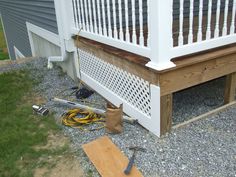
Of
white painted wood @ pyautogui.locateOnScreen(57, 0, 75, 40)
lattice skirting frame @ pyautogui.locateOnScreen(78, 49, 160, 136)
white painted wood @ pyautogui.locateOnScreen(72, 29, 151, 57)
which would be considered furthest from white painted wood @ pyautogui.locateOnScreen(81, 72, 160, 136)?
white painted wood @ pyautogui.locateOnScreen(57, 0, 75, 40)

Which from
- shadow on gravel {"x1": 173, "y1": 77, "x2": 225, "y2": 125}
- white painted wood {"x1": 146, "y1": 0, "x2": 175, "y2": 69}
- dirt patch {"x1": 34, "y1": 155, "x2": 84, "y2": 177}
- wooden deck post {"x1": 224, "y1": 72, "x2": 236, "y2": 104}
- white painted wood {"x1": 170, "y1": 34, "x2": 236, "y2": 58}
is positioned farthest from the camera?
shadow on gravel {"x1": 173, "y1": 77, "x2": 225, "y2": 125}

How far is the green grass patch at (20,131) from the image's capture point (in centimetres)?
277

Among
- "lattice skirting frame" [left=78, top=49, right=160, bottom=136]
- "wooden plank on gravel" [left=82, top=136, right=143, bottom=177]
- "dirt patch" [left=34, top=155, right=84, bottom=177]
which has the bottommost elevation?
"dirt patch" [left=34, top=155, right=84, bottom=177]

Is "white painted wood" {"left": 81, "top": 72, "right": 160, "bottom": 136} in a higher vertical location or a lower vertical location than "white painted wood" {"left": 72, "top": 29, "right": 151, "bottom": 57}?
lower

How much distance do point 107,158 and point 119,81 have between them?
45.3 inches

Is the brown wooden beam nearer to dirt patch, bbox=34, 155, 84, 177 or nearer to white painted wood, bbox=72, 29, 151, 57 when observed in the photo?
white painted wood, bbox=72, 29, 151, 57

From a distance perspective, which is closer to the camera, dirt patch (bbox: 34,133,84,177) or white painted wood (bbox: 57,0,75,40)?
dirt patch (bbox: 34,133,84,177)

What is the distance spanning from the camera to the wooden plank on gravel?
8.25 feet

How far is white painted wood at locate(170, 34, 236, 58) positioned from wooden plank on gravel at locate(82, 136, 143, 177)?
1.12 m

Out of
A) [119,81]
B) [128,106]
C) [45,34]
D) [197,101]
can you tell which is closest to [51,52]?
[45,34]

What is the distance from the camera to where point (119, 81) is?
3551 mm

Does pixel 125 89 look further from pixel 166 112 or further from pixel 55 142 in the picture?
pixel 55 142

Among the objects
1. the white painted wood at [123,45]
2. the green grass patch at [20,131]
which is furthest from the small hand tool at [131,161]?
the white painted wood at [123,45]

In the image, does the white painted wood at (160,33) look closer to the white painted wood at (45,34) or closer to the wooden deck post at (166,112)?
the wooden deck post at (166,112)
